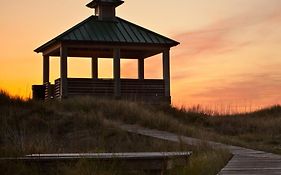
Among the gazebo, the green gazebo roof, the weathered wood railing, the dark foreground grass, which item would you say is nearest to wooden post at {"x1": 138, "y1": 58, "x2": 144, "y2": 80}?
the gazebo

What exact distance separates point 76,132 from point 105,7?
1198cm

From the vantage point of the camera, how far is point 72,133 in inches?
745

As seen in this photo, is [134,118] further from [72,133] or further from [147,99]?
[147,99]

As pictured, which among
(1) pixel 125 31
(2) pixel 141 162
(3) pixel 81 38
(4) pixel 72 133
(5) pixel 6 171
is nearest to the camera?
(5) pixel 6 171

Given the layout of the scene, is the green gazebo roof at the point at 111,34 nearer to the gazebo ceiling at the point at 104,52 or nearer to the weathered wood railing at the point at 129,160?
the gazebo ceiling at the point at 104,52

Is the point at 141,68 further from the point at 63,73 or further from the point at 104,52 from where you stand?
the point at 63,73

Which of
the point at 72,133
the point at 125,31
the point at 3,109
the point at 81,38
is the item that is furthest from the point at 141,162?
the point at 125,31

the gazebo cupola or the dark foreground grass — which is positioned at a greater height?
the gazebo cupola

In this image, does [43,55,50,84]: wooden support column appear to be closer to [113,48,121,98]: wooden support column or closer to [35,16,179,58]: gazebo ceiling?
[35,16,179,58]: gazebo ceiling

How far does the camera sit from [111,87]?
89.8 feet

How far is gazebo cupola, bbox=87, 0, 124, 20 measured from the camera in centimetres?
2902

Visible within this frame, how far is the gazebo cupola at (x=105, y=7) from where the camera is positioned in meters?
29.0

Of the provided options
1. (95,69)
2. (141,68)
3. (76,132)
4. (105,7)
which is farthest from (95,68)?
(76,132)

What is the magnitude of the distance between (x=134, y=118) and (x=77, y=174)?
12.1 metres
